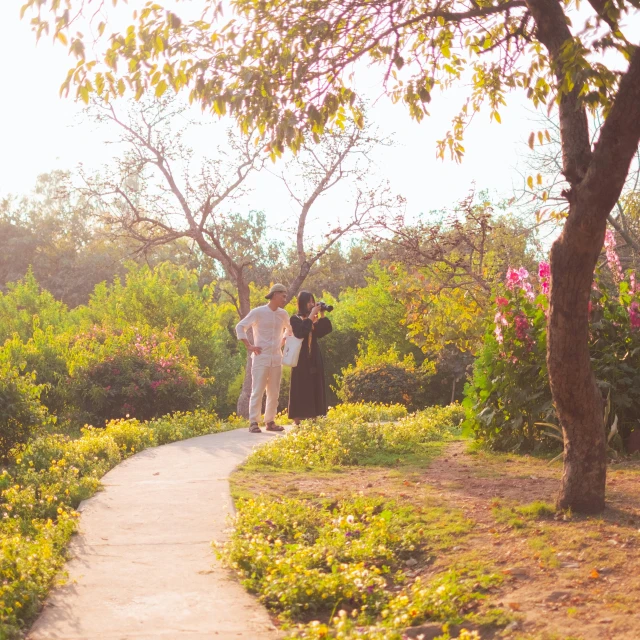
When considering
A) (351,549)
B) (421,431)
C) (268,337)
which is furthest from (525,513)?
(268,337)

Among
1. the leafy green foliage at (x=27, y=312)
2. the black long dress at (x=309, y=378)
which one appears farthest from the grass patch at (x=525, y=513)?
the leafy green foliage at (x=27, y=312)

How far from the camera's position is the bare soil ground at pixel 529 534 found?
3903mm

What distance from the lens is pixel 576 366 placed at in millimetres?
5465

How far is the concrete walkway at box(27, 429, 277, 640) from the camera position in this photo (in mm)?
3906

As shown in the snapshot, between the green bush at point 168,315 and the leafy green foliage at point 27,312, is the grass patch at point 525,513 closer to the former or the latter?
the green bush at point 168,315

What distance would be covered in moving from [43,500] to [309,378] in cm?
571

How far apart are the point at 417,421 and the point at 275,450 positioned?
11.3ft

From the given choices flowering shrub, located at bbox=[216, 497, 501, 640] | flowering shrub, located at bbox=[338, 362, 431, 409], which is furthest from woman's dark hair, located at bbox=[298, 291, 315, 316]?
flowering shrub, located at bbox=[338, 362, 431, 409]

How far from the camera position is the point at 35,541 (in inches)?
208

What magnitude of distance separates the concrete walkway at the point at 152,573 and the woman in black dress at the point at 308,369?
416 centimetres

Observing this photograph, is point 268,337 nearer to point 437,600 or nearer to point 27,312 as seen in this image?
point 437,600

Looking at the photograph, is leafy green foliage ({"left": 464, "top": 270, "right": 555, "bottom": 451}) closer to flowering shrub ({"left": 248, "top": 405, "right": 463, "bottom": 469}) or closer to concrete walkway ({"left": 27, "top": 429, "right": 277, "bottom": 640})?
flowering shrub ({"left": 248, "top": 405, "right": 463, "bottom": 469})

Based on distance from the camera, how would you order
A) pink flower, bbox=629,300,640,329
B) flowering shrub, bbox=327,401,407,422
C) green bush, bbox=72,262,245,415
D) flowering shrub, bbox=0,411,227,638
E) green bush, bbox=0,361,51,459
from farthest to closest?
1. green bush, bbox=72,262,245,415
2. flowering shrub, bbox=327,401,407,422
3. green bush, bbox=0,361,51,459
4. pink flower, bbox=629,300,640,329
5. flowering shrub, bbox=0,411,227,638

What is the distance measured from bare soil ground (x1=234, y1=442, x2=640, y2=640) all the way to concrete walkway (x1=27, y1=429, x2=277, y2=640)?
0.76m
